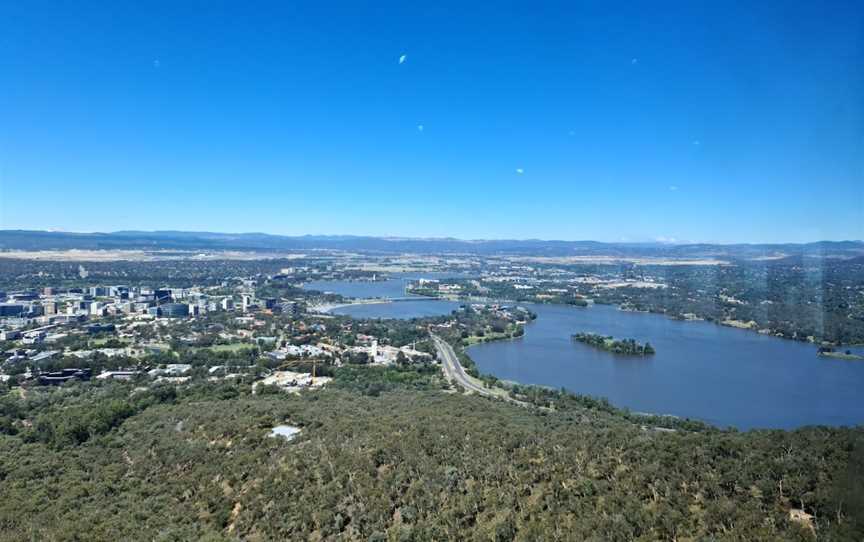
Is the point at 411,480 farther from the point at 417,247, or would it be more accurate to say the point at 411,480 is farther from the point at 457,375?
the point at 417,247

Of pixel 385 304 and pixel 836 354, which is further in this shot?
pixel 385 304

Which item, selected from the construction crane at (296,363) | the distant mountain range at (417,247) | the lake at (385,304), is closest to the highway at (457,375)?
the construction crane at (296,363)

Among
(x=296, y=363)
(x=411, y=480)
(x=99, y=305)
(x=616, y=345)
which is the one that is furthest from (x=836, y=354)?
(x=99, y=305)

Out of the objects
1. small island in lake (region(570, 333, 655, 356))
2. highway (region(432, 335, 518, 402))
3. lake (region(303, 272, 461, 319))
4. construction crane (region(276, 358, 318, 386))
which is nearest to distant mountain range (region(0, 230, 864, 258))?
small island in lake (region(570, 333, 655, 356))

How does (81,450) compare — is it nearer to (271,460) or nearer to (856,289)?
(271,460)

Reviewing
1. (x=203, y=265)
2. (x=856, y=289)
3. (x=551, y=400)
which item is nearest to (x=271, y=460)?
(x=551, y=400)
